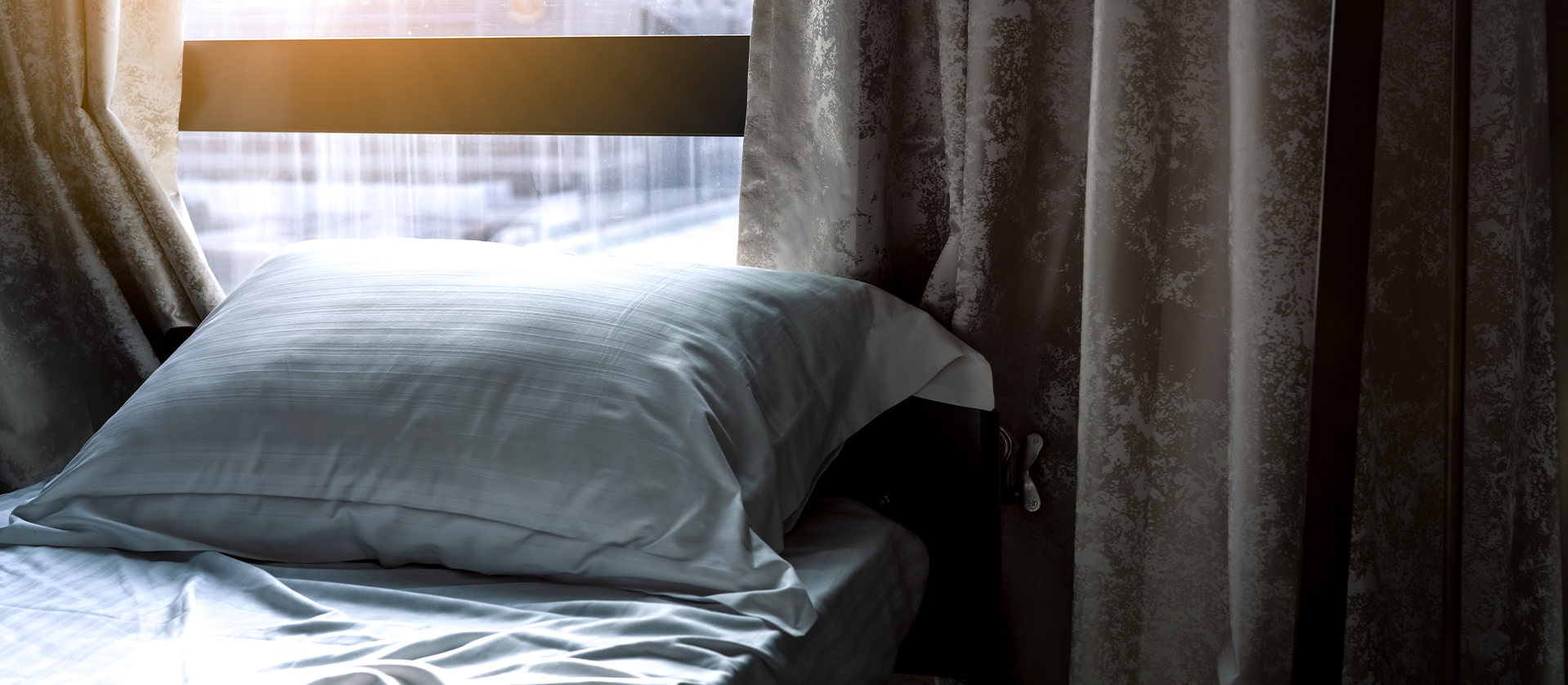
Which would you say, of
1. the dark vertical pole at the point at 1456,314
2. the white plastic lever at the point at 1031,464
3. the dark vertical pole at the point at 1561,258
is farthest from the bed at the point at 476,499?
the dark vertical pole at the point at 1561,258

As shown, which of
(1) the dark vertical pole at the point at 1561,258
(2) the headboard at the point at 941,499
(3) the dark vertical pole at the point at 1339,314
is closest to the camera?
(3) the dark vertical pole at the point at 1339,314

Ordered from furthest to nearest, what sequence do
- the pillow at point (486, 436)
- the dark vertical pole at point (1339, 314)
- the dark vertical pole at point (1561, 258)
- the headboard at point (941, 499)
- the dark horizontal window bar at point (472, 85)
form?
the dark horizontal window bar at point (472, 85)
the headboard at point (941, 499)
the dark vertical pole at point (1561, 258)
the pillow at point (486, 436)
the dark vertical pole at point (1339, 314)

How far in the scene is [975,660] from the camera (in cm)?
117

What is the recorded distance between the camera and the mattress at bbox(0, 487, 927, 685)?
26.4 inches

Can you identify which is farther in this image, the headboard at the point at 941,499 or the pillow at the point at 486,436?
the headboard at the point at 941,499

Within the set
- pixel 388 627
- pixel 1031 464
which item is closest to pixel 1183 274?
pixel 1031 464

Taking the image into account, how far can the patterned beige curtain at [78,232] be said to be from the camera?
147 centimetres

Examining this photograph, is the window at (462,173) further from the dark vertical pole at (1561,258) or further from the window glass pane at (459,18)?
the dark vertical pole at (1561,258)

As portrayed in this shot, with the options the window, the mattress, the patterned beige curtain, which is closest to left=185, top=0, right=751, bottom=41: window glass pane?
the window

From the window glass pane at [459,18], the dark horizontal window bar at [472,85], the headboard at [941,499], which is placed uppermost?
the window glass pane at [459,18]

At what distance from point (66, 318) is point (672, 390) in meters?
1.23

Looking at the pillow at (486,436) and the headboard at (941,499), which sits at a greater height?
the pillow at (486,436)

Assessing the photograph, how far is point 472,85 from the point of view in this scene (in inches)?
59.7

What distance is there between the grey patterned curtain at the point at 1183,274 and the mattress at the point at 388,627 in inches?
16.1
